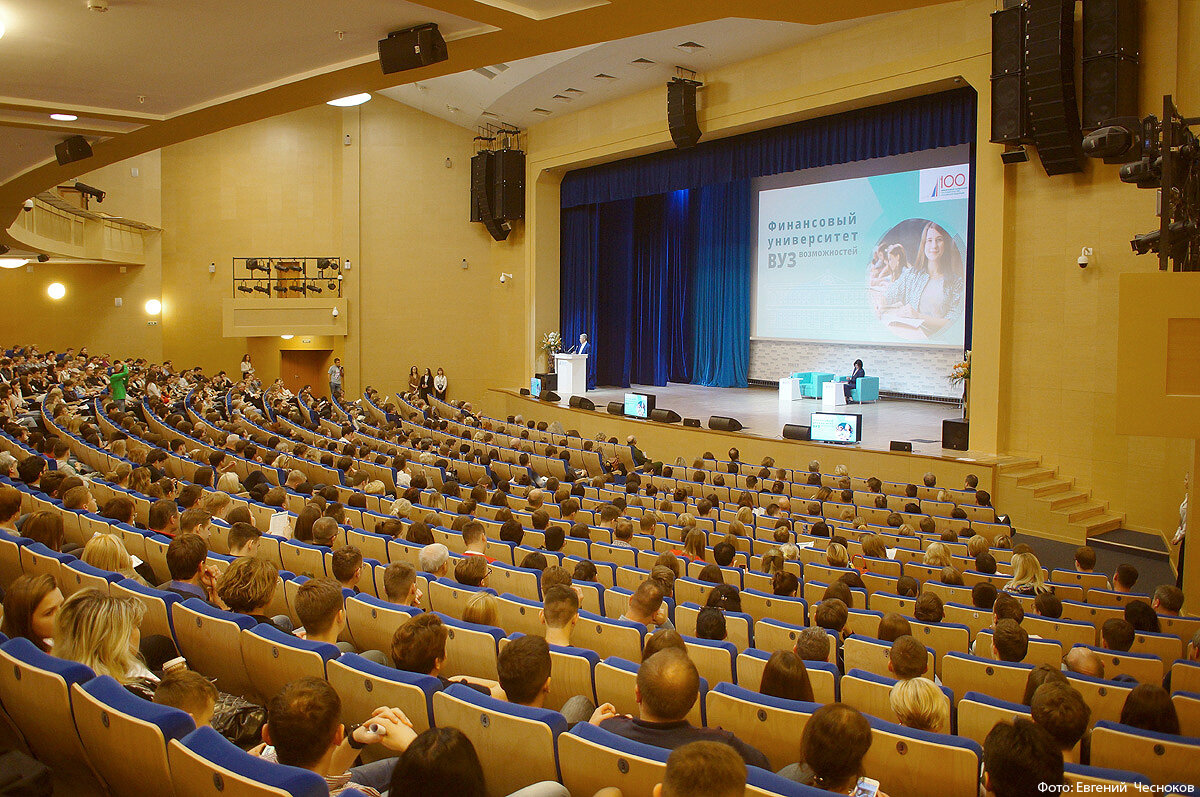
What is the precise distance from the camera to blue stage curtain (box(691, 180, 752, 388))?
2309 centimetres

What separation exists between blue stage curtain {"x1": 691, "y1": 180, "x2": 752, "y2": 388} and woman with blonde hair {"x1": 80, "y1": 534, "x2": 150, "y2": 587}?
19.9m

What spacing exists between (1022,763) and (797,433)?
12.2m

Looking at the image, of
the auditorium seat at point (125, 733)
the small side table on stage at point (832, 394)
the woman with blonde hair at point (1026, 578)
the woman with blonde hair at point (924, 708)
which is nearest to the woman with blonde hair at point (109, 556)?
the auditorium seat at point (125, 733)

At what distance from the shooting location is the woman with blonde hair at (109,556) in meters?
4.56

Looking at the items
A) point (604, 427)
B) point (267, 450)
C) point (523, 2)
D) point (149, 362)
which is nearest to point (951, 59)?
point (604, 427)

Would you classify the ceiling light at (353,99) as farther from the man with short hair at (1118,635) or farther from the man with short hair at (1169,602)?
the man with short hair at (1169,602)

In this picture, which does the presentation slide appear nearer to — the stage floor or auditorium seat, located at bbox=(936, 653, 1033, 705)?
the stage floor

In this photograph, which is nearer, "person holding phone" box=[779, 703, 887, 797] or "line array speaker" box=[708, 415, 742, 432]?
"person holding phone" box=[779, 703, 887, 797]

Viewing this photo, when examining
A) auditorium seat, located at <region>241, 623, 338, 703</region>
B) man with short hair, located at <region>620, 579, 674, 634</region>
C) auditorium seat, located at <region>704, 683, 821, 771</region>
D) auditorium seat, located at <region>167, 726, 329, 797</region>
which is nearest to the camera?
auditorium seat, located at <region>167, 726, 329, 797</region>

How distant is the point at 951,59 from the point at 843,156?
293cm

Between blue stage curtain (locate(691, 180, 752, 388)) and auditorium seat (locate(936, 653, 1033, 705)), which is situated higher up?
blue stage curtain (locate(691, 180, 752, 388))

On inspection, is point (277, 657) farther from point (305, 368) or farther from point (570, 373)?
point (305, 368)

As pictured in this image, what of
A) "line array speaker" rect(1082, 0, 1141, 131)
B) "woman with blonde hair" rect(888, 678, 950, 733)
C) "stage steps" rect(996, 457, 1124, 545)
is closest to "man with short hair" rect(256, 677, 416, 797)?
"woman with blonde hair" rect(888, 678, 950, 733)

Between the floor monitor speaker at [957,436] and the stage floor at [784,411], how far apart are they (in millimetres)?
150
